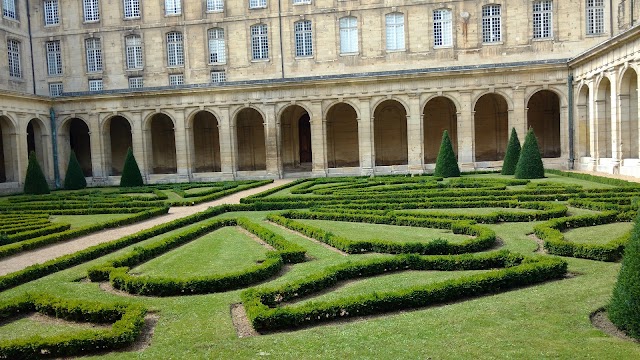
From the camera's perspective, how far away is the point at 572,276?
324 inches

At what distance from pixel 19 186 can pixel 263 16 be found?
1719 centimetres

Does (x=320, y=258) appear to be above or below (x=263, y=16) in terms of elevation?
below

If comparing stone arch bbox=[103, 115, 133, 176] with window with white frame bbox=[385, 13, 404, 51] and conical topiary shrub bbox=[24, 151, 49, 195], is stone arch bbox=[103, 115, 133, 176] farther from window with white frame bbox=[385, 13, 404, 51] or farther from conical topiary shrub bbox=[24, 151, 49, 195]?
window with white frame bbox=[385, 13, 404, 51]

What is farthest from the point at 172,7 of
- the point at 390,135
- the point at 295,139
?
the point at 390,135

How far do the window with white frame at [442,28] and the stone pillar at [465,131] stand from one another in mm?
4686

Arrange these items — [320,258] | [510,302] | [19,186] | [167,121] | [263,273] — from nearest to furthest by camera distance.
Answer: [510,302], [263,273], [320,258], [19,186], [167,121]

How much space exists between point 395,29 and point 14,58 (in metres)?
24.1

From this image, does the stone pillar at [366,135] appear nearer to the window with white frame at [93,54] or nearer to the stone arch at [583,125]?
the stone arch at [583,125]

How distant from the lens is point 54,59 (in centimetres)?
3756

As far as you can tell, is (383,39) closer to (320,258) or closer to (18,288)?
(320,258)

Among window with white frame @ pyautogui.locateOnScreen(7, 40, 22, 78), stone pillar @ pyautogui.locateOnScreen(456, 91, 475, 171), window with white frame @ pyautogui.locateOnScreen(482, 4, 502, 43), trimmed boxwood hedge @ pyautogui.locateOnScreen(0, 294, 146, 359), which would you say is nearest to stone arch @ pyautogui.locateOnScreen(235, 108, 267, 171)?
stone pillar @ pyautogui.locateOnScreen(456, 91, 475, 171)

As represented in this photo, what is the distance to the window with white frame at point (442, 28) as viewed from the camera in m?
33.5

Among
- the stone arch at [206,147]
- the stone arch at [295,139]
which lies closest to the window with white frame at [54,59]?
the stone arch at [206,147]

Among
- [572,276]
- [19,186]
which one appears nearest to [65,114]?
[19,186]
